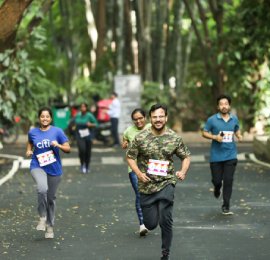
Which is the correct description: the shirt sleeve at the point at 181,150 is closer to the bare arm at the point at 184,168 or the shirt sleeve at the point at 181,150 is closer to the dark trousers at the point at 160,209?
the bare arm at the point at 184,168

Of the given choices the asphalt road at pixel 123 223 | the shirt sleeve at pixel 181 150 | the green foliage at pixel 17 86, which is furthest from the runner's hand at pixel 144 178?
the green foliage at pixel 17 86

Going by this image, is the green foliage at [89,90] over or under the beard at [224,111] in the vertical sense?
under

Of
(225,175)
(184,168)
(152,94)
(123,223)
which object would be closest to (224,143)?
(225,175)

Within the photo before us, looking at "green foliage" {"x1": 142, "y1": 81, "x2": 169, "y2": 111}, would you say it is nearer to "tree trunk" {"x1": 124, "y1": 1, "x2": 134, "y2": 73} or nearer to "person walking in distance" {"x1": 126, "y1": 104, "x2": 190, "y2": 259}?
"tree trunk" {"x1": 124, "y1": 1, "x2": 134, "y2": 73}

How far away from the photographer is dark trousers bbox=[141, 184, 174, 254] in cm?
1040

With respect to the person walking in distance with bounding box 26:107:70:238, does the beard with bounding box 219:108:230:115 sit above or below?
above

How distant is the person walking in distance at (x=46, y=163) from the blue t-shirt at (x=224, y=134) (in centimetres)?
309

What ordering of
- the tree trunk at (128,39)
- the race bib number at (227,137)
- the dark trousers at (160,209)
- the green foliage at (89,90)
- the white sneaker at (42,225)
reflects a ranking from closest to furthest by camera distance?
the dark trousers at (160,209) < the white sneaker at (42,225) < the race bib number at (227,137) < the tree trunk at (128,39) < the green foliage at (89,90)

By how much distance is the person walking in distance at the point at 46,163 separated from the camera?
12.8 metres

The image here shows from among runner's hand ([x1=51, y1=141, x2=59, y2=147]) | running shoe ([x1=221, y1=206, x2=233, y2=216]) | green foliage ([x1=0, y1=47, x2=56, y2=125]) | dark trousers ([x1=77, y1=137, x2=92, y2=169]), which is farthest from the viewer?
green foliage ([x1=0, y1=47, x2=56, y2=125])

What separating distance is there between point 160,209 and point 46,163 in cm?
278

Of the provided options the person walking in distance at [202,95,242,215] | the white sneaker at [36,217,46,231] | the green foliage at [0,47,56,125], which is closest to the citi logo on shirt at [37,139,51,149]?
the white sneaker at [36,217,46,231]

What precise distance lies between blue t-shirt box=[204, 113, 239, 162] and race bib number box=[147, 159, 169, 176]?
188 inches

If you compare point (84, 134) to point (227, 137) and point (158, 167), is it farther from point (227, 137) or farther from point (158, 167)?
point (158, 167)
